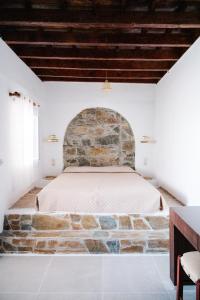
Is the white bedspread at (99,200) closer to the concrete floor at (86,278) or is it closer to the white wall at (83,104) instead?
the concrete floor at (86,278)

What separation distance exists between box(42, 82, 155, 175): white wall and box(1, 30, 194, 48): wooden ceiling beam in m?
2.19

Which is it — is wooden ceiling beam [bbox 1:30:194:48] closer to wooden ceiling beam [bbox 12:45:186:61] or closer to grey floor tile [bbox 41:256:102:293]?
wooden ceiling beam [bbox 12:45:186:61]

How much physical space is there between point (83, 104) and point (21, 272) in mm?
3543

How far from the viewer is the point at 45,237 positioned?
9.96 ft

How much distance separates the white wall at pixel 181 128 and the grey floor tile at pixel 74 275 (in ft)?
4.79

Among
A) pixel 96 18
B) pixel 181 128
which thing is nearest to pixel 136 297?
pixel 181 128

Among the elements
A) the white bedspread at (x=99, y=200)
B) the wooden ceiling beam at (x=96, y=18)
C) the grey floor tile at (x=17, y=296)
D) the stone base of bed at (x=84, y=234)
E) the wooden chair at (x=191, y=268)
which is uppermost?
the wooden ceiling beam at (x=96, y=18)

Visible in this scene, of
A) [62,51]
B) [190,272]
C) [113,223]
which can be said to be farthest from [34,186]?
[190,272]

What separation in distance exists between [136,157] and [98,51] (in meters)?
2.53

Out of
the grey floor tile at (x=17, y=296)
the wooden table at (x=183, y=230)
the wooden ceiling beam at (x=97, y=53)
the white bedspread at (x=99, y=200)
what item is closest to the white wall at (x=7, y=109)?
the wooden ceiling beam at (x=97, y=53)

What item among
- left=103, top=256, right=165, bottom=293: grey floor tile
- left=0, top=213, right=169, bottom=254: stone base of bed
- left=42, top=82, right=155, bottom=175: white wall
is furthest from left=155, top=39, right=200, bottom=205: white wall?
left=103, top=256, right=165, bottom=293: grey floor tile

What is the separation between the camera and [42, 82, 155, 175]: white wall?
5.29 meters

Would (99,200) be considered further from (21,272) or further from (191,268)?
(191,268)

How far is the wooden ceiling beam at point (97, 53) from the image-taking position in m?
3.55
